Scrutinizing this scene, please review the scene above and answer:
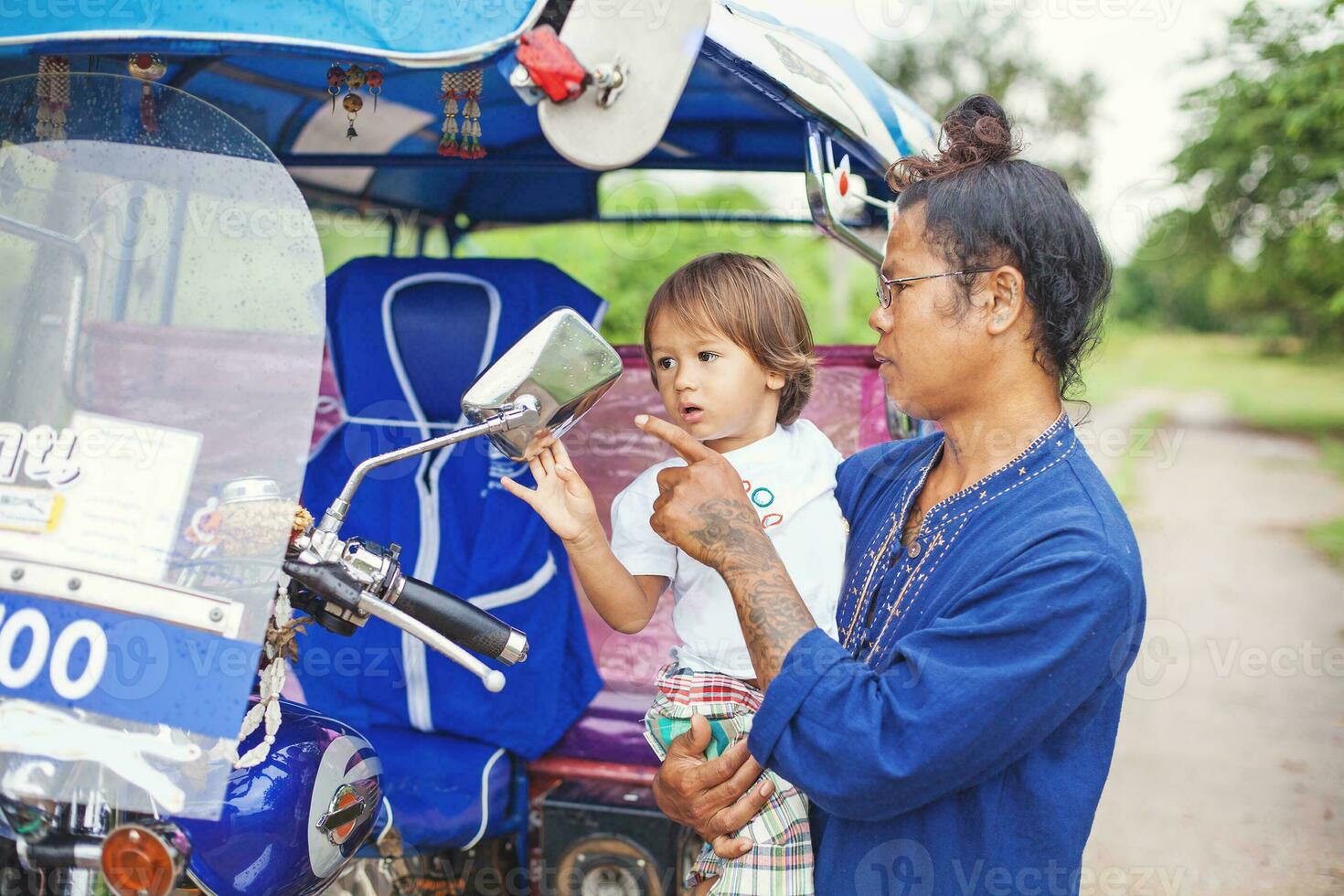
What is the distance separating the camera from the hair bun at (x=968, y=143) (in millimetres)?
1856

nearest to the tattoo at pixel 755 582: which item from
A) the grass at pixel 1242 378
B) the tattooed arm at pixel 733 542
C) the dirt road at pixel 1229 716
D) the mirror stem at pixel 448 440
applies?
the tattooed arm at pixel 733 542

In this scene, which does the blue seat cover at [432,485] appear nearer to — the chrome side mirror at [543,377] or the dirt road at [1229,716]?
the chrome side mirror at [543,377]

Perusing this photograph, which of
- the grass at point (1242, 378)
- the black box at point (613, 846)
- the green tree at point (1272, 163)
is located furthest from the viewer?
the grass at point (1242, 378)

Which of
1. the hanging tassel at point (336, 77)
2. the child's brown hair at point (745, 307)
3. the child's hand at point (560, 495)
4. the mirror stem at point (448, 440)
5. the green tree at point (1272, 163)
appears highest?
the green tree at point (1272, 163)

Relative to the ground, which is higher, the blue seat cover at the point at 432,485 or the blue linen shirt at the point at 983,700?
the blue seat cover at the point at 432,485

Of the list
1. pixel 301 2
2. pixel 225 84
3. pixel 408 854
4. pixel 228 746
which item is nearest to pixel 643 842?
pixel 408 854

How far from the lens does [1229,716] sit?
6.11 meters

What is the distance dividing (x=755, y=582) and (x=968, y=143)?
819 millimetres

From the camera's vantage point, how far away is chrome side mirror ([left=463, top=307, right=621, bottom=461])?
153cm

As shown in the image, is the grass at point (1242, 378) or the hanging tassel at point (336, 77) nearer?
the hanging tassel at point (336, 77)

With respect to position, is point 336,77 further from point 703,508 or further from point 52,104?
point 703,508

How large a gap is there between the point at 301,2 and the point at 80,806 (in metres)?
1.08

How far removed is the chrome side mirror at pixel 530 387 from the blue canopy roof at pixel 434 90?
37cm

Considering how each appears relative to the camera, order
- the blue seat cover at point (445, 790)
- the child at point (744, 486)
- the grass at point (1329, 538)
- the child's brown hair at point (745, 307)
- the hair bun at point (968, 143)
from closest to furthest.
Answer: the hair bun at point (968, 143), the child at point (744, 486), the child's brown hair at point (745, 307), the blue seat cover at point (445, 790), the grass at point (1329, 538)
